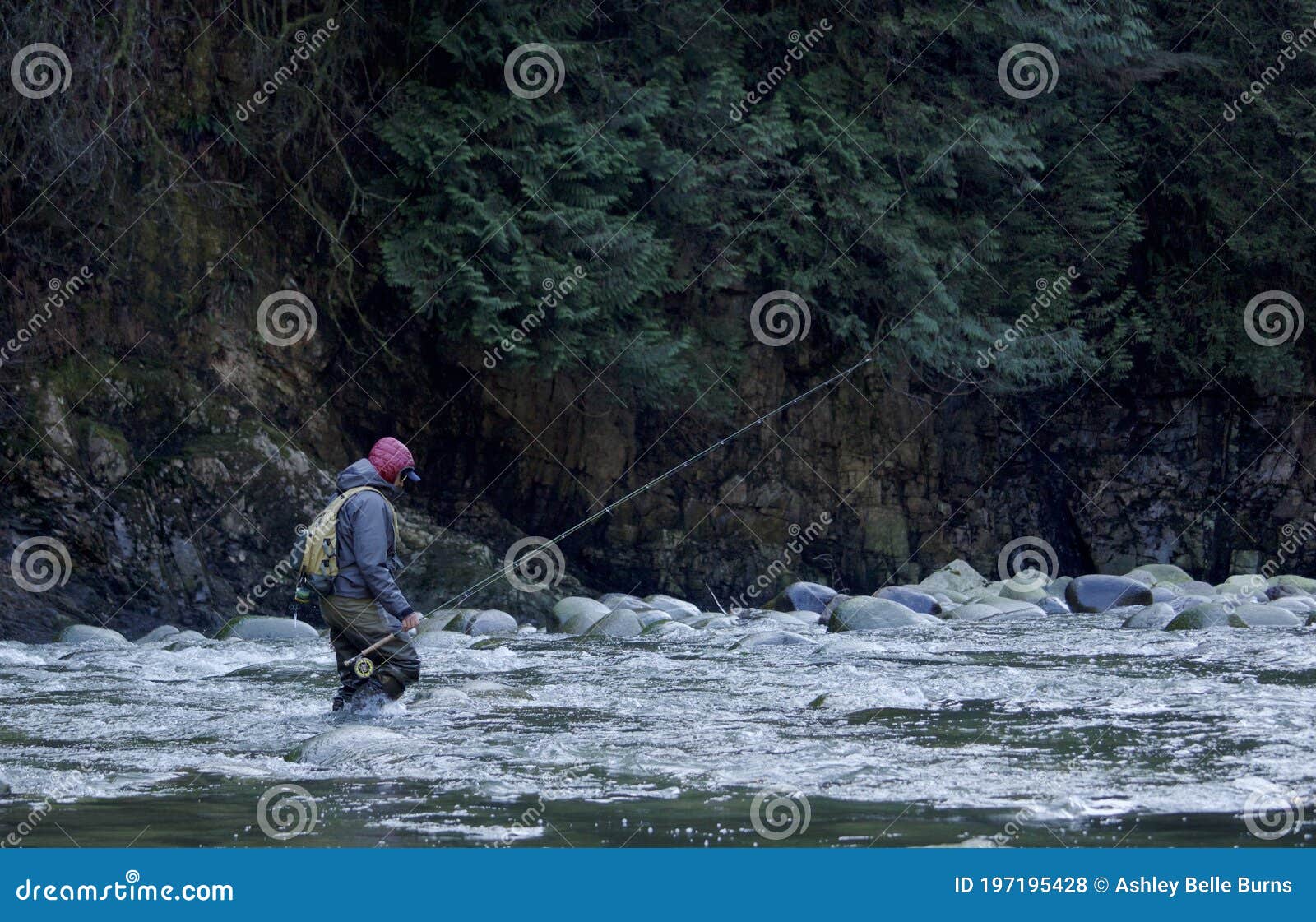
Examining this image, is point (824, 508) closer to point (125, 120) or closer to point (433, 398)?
point (433, 398)

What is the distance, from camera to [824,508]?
1575cm

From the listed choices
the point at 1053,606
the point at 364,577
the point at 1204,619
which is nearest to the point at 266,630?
the point at 364,577

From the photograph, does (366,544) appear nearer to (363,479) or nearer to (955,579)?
(363,479)

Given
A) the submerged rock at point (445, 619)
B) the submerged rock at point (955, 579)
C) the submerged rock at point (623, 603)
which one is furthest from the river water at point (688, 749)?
the submerged rock at point (955, 579)

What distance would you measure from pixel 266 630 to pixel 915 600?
5341 millimetres

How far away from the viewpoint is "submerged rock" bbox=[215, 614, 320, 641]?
9.66 meters

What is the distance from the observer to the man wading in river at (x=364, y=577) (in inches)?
241

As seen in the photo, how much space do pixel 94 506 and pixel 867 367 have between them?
851 centimetres

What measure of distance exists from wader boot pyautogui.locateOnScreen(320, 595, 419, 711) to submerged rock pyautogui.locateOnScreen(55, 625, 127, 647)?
139 inches

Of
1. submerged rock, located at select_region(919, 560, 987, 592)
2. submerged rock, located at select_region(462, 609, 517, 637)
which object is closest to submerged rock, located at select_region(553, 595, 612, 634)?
submerged rock, located at select_region(462, 609, 517, 637)

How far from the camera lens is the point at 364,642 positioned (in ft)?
20.3

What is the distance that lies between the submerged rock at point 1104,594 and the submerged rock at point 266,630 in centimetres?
615

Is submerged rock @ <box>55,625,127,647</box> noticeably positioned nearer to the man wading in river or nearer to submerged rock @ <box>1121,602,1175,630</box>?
the man wading in river

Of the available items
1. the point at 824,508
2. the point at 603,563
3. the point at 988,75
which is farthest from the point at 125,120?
the point at 988,75
